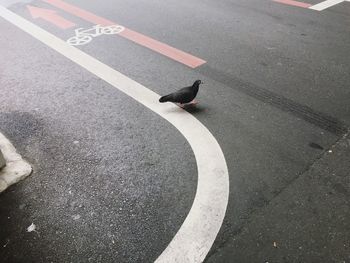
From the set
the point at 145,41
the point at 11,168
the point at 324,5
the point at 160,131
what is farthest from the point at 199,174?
the point at 324,5

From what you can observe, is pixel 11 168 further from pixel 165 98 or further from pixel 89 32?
pixel 89 32

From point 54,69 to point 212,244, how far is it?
4.35 m

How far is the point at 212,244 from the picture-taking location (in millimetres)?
3086

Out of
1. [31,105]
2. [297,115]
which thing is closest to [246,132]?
[297,115]

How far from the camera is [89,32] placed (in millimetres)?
7277

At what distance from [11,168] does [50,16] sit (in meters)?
5.23

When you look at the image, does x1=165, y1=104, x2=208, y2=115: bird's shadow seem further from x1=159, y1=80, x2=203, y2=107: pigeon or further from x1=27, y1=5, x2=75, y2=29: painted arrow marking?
x1=27, y1=5, x2=75, y2=29: painted arrow marking

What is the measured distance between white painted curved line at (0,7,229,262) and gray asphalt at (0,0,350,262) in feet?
0.27

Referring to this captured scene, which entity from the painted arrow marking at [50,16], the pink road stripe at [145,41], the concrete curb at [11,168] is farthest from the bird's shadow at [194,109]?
the painted arrow marking at [50,16]

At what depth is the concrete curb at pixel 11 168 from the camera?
3835mm

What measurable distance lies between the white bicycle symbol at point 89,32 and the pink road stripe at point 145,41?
0.63 feet

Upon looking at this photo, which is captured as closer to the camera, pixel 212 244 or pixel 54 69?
pixel 212 244

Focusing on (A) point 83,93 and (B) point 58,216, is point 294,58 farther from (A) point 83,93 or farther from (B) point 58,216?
(B) point 58,216

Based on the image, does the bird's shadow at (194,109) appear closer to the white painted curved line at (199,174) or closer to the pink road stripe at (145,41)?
the white painted curved line at (199,174)
